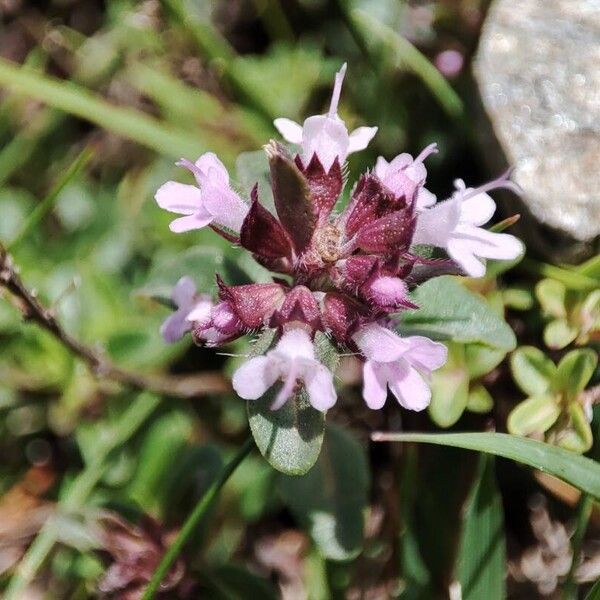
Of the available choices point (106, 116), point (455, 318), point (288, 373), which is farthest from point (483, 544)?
point (106, 116)

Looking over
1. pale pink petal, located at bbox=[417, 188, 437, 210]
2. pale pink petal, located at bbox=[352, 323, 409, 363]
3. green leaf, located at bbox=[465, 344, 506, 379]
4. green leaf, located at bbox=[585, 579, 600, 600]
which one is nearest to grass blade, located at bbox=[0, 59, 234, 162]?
green leaf, located at bbox=[465, 344, 506, 379]

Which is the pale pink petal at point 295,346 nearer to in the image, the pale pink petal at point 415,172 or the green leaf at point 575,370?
the pale pink petal at point 415,172

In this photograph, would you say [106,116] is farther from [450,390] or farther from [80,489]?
[450,390]

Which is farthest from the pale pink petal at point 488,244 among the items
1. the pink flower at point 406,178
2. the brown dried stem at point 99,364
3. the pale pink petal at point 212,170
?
the brown dried stem at point 99,364

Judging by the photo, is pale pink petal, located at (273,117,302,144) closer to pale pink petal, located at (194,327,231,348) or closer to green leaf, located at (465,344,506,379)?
pale pink petal, located at (194,327,231,348)

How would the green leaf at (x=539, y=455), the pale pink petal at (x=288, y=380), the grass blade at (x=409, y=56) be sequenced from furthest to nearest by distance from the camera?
the grass blade at (x=409, y=56), the green leaf at (x=539, y=455), the pale pink petal at (x=288, y=380)

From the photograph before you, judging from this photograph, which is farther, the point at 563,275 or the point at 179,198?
the point at 563,275
